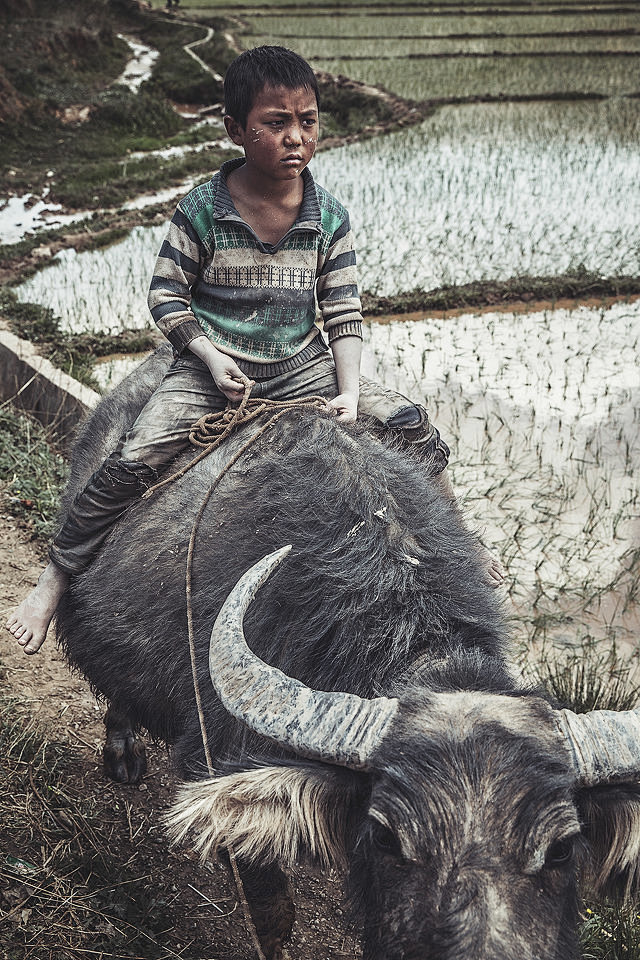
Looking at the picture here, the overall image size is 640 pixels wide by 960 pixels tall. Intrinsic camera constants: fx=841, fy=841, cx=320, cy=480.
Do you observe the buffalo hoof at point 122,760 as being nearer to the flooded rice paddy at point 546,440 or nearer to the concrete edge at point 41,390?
the flooded rice paddy at point 546,440

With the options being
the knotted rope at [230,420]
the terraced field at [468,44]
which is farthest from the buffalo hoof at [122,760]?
the terraced field at [468,44]

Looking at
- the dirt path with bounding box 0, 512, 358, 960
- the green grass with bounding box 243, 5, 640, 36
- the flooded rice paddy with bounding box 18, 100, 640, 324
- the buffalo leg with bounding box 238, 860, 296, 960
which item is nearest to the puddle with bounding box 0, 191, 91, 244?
the flooded rice paddy with bounding box 18, 100, 640, 324

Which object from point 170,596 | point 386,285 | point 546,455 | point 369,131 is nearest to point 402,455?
point 170,596

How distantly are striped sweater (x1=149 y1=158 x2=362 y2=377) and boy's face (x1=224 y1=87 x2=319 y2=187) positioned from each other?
6.4 inches

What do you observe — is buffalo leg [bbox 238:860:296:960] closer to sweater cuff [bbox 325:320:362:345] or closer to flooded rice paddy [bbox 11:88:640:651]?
flooded rice paddy [bbox 11:88:640:651]

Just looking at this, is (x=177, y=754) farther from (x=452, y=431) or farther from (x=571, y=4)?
(x=571, y=4)

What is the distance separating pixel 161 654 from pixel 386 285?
5.01 metres

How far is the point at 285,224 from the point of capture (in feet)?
7.75

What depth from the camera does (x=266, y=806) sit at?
1510mm

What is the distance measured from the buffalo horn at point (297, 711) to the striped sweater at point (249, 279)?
3.68ft

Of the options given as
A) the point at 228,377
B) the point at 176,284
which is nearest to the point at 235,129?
the point at 176,284

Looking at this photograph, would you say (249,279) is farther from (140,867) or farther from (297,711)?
(140,867)

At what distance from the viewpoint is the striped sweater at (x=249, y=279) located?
2320 millimetres

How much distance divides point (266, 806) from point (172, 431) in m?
1.14
